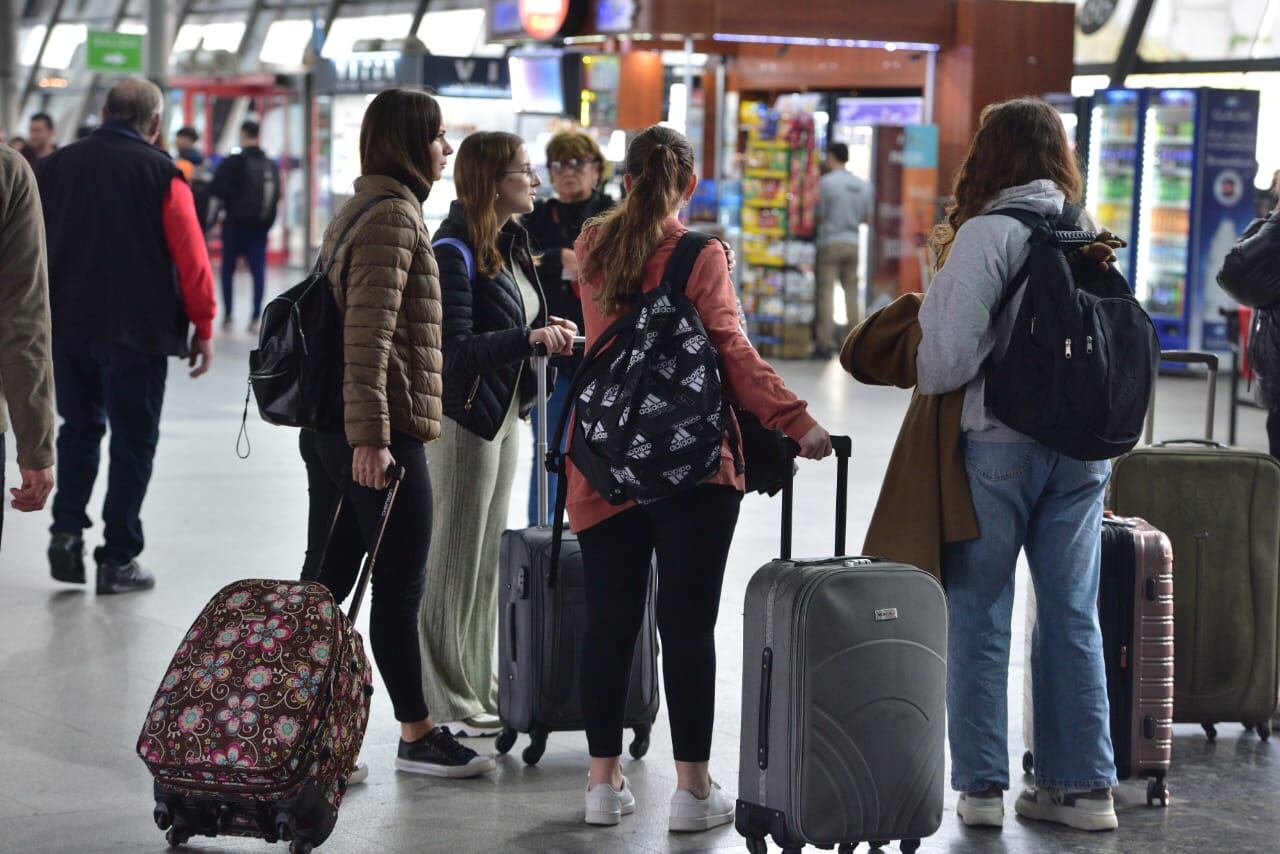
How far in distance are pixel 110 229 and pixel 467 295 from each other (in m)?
2.24

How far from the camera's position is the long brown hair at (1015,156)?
12.2 feet

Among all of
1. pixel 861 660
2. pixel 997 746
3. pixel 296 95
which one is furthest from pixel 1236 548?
pixel 296 95

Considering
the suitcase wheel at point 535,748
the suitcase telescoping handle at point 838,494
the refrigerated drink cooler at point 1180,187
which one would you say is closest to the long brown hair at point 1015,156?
the suitcase telescoping handle at point 838,494

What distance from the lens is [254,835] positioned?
3.42m

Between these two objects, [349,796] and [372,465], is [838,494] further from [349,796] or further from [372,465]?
[349,796]

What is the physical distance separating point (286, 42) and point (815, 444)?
25944 mm

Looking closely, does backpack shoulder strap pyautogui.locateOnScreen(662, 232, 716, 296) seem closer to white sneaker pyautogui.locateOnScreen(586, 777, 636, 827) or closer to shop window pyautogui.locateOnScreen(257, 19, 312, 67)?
white sneaker pyautogui.locateOnScreen(586, 777, 636, 827)

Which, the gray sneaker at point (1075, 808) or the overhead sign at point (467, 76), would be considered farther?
the overhead sign at point (467, 76)

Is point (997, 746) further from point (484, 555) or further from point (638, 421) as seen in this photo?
point (484, 555)

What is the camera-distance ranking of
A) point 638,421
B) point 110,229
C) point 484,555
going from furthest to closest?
point 110,229 < point 484,555 < point 638,421

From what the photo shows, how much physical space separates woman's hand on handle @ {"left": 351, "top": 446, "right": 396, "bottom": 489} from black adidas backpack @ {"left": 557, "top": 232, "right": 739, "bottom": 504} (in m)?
0.42

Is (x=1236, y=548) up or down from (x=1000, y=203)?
down

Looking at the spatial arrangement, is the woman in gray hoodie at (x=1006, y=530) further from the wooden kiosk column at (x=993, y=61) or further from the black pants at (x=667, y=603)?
the wooden kiosk column at (x=993, y=61)

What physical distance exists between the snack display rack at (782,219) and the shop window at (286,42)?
1438 centimetres
